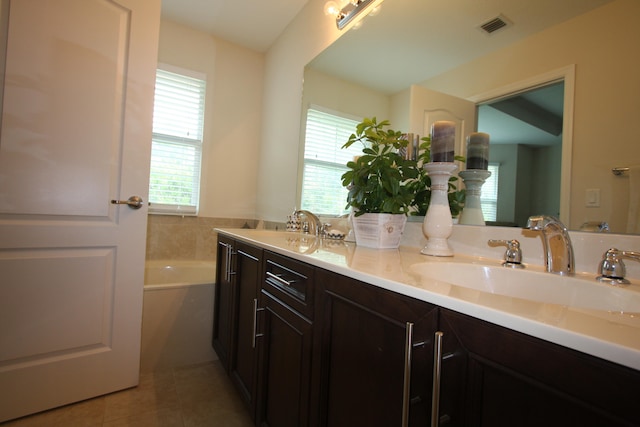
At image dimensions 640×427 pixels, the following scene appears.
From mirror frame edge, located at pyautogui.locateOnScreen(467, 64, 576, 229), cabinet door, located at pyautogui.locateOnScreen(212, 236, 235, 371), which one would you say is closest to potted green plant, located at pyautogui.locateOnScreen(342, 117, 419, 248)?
mirror frame edge, located at pyautogui.locateOnScreen(467, 64, 576, 229)

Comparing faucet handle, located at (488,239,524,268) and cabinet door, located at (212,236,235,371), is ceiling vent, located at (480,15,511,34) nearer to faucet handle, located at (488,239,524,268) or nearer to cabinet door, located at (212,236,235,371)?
faucet handle, located at (488,239,524,268)

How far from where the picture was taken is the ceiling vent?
96 centimetres

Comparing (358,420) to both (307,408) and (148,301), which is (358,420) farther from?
(148,301)

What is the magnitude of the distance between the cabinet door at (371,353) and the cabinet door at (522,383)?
4 centimetres

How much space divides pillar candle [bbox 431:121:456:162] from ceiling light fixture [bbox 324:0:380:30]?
0.97 m

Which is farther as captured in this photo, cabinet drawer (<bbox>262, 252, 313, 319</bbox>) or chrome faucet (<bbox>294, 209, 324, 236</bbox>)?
chrome faucet (<bbox>294, 209, 324, 236</bbox>)

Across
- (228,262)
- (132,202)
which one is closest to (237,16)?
(132,202)

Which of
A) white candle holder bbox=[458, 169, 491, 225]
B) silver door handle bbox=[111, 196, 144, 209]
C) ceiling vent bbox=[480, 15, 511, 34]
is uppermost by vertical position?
ceiling vent bbox=[480, 15, 511, 34]

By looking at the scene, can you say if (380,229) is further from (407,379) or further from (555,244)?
(407,379)

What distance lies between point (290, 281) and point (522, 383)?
676 millimetres

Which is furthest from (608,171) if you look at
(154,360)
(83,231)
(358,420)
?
(154,360)

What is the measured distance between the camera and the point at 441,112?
117 cm

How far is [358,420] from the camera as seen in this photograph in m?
0.65

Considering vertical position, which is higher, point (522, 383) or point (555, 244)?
point (555, 244)
